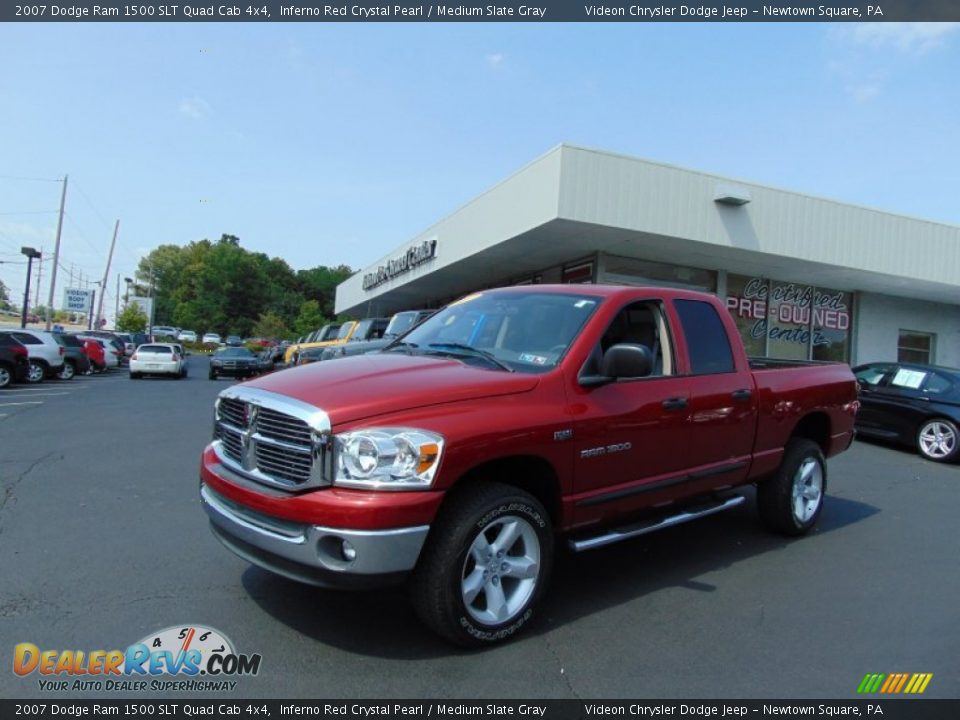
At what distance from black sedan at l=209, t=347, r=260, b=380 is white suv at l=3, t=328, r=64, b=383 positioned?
4.93m

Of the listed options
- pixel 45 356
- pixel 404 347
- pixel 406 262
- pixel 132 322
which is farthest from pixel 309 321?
pixel 404 347

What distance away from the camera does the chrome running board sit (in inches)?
150

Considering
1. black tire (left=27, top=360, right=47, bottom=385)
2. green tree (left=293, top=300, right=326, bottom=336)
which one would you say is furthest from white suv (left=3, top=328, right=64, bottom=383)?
green tree (left=293, top=300, right=326, bottom=336)

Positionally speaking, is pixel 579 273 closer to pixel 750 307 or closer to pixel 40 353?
pixel 750 307

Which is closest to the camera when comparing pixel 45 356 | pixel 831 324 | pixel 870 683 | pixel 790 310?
pixel 870 683

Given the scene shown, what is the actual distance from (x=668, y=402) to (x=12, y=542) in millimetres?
4796

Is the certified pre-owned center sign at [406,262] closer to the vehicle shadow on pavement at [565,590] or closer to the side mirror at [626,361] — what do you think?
the vehicle shadow on pavement at [565,590]

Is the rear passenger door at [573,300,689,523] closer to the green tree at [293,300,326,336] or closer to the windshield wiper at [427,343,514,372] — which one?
the windshield wiper at [427,343,514,372]

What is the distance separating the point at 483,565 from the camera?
3.37 metres

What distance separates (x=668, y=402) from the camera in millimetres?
4324

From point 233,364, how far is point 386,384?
22.4m

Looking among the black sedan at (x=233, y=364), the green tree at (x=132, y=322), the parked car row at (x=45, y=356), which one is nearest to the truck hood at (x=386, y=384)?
the parked car row at (x=45, y=356)

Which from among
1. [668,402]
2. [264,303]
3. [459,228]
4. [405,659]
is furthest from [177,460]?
[264,303]
